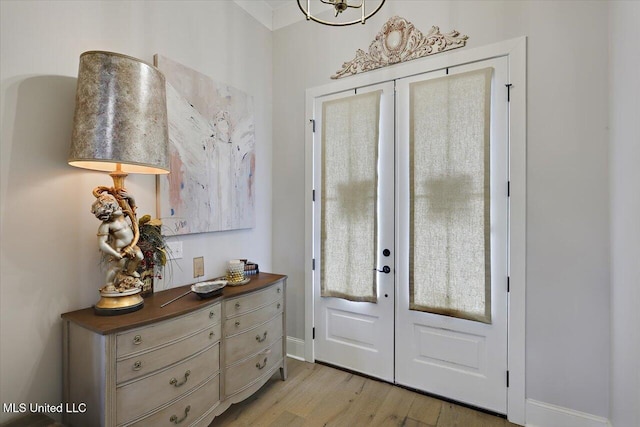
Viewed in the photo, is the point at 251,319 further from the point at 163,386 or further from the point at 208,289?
the point at 163,386

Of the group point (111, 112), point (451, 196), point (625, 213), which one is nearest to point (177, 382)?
point (111, 112)

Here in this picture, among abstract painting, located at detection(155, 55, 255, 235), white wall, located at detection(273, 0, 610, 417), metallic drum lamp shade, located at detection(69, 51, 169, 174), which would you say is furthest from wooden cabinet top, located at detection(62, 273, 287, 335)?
white wall, located at detection(273, 0, 610, 417)

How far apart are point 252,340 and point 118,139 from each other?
1512mm

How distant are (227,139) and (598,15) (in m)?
2.61

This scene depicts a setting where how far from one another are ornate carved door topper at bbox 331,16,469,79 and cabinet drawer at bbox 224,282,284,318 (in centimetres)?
195

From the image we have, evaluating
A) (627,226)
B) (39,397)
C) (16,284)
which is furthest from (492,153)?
(39,397)

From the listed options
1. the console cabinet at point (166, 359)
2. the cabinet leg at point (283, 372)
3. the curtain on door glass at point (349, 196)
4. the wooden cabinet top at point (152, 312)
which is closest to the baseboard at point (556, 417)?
the curtain on door glass at point (349, 196)

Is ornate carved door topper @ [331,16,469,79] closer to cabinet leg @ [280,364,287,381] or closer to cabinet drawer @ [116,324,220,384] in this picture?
cabinet drawer @ [116,324,220,384]

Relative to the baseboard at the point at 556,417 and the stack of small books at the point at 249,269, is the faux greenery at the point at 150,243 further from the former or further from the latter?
the baseboard at the point at 556,417

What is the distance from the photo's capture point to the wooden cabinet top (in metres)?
1.38

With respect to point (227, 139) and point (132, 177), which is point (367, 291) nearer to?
point (227, 139)

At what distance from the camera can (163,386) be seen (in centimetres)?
155

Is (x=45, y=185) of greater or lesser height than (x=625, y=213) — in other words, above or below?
above

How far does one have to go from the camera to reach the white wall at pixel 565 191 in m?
1.82
